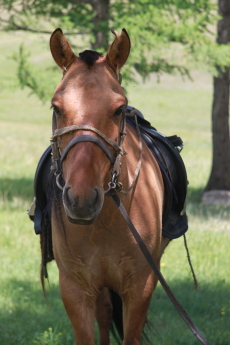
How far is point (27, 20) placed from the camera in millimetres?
14000

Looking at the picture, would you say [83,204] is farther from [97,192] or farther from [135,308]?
[135,308]

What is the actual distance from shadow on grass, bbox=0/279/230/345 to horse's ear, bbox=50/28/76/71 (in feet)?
8.56

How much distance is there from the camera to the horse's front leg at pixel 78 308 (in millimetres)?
4082

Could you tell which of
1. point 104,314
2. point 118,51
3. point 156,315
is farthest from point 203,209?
point 118,51

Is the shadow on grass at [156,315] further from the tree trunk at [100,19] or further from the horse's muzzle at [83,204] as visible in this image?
the tree trunk at [100,19]

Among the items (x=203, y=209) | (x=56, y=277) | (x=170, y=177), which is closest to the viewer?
(x=170, y=177)

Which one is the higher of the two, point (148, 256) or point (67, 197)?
point (67, 197)

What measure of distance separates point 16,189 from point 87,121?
994cm

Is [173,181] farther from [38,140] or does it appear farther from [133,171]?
[38,140]

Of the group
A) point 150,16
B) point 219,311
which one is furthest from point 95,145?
point 150,16

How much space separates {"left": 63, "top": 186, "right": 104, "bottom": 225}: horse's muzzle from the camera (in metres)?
3.24

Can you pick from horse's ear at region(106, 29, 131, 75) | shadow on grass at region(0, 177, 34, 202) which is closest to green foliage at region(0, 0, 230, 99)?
shadow on grass at region(0, 177, 34, 202)

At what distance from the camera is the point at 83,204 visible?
3240 mm

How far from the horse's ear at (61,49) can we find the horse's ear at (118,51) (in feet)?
0.79
